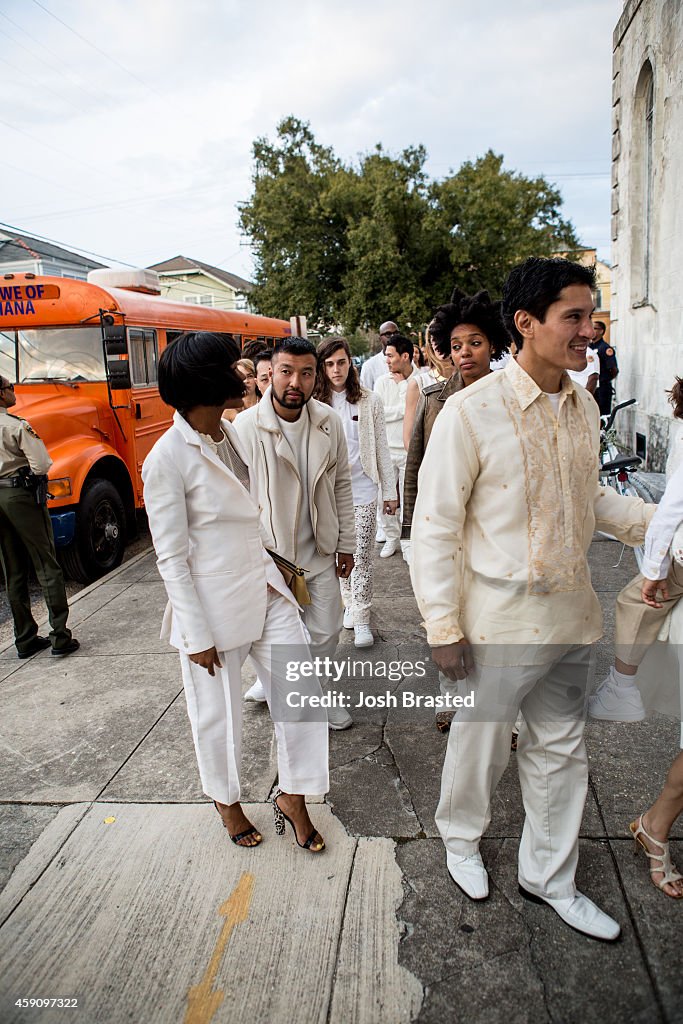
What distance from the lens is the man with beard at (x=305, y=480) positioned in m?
3.19

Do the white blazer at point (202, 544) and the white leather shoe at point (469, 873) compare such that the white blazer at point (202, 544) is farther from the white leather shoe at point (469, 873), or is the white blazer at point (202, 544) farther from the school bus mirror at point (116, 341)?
the school bus mirror at point (116, 341)

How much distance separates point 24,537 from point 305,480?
8.26 ft

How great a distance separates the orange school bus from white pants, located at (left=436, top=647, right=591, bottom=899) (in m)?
5.24

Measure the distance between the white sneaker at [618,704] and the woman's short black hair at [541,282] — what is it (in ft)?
4.54

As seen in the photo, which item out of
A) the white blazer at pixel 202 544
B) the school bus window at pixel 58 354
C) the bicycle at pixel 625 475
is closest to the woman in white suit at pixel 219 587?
the white blazer at pixel 202 544

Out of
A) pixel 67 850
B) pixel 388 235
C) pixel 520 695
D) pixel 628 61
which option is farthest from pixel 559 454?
pixel 388 235

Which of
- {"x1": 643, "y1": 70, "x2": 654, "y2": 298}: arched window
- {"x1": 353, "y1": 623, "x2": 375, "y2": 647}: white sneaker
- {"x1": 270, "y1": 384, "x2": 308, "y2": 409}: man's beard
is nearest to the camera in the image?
{"x1": 270, "y1": 384, "x2": 308, "y2": 409}: man's beard

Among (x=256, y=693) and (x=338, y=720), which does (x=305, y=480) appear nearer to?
(x=338, y=720)

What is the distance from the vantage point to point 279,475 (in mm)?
3232

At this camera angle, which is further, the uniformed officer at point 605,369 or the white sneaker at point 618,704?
the uniformed officer at point 605,369

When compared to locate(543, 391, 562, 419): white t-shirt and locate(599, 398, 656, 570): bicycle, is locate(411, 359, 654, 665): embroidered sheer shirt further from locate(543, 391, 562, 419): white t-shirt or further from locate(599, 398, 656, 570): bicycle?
locate(599, 398, 656, 570): bicycle

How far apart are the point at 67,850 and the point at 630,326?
8895 millimetres

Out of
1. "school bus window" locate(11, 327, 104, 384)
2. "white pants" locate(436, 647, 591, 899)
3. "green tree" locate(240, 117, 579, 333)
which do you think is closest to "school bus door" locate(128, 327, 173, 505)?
"school bus window" locate(11, 327, 104, 384)

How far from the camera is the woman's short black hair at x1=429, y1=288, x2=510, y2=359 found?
336 centimetres
